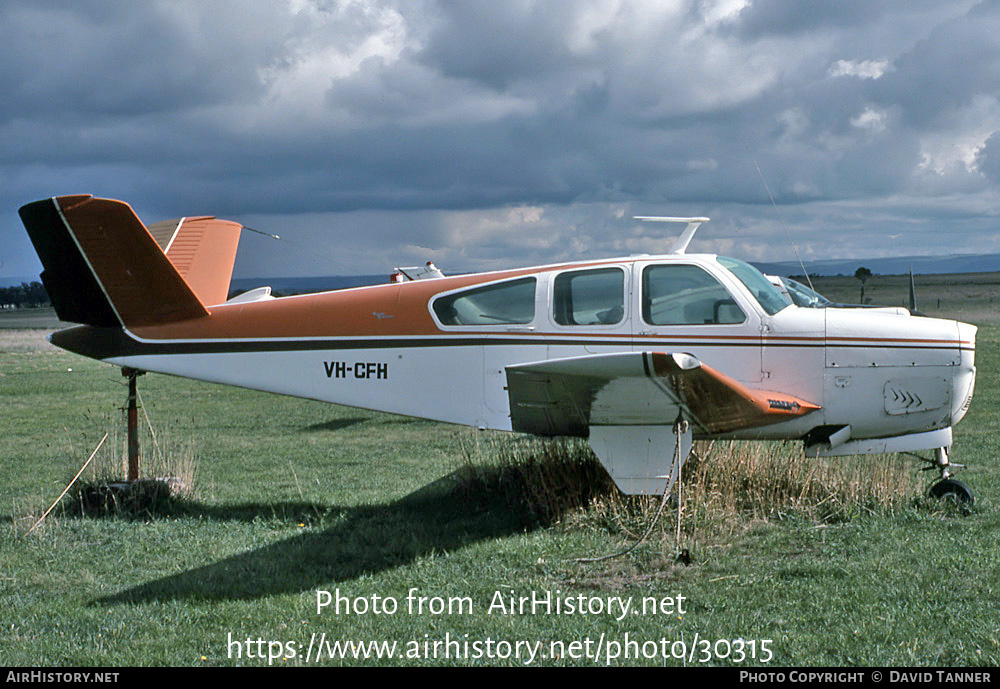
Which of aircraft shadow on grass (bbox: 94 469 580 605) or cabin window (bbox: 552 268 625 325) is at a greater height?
cabin window (bbox: 552 268 625 325)

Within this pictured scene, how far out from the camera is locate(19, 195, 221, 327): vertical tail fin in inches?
301

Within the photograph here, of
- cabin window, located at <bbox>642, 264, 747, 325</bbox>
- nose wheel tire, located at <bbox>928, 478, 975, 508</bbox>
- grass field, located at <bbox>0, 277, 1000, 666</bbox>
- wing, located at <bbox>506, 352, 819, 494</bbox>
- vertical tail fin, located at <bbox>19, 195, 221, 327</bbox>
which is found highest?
vertical tail fin, located at <bbox>19, 195, 221, 327</bbox>

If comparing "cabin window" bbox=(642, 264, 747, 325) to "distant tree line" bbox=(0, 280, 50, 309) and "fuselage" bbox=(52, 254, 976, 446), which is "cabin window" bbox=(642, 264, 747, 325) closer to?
"fuselage" bbox=(52, 254, 976, 446)

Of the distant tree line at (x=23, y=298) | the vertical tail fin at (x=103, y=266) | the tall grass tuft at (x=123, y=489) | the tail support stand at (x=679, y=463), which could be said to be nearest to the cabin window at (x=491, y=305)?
the tail support stand at (x=679, y=463)

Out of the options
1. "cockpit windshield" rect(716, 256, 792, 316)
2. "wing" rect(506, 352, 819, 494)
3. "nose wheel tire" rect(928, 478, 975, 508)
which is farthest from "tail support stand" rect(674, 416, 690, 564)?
"nose wheel tire" rect(928, 478, 975, 508)

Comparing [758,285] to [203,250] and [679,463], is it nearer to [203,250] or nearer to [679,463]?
[679,463]

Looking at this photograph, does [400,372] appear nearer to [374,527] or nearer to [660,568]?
[374,527]

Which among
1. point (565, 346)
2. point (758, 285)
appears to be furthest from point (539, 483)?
point (758, 285)

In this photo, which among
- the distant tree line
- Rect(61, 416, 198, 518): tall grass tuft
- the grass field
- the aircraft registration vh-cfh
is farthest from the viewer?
the distant tree line

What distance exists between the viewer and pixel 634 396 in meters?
6.03

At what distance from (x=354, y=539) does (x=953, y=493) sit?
4.93 metres

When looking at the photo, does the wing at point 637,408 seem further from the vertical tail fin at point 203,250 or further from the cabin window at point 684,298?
the vertical tail fin at point 203,250

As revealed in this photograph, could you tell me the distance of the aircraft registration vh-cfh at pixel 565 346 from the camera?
661 centimetres

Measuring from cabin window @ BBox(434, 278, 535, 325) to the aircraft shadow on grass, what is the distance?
1.55 metres
